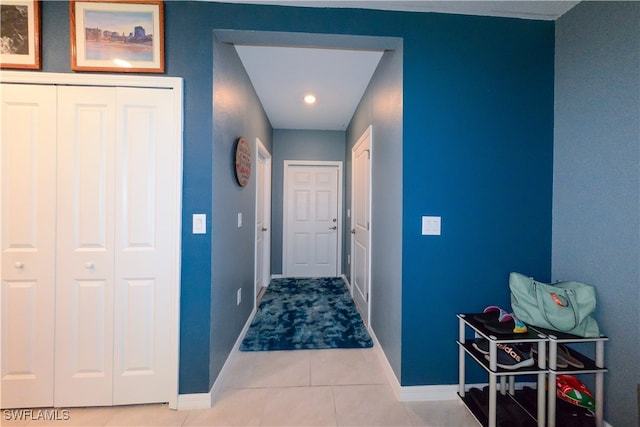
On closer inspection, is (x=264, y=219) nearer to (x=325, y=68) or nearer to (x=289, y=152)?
(x=289, y=152)

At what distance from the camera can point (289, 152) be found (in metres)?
4.10

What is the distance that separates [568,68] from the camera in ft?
5.15

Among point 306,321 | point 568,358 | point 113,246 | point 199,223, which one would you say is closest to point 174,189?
point 199,223

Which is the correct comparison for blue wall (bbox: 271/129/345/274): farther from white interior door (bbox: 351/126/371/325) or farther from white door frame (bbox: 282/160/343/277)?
white interior door (bbox: 351/126/371/325)

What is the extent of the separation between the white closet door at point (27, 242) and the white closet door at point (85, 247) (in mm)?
60

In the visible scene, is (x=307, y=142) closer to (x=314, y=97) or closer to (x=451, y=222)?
(x=314, y=97)

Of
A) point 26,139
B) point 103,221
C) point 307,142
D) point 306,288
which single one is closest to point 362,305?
point 306,288

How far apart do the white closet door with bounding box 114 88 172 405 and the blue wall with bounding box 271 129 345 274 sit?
2598 millimetres

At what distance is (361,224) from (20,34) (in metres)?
2.89

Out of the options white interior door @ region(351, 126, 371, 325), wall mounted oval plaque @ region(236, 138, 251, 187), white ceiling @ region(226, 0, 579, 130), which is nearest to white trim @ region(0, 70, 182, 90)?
wall mounted oval plaque @ region(236, 138, 251, 187)

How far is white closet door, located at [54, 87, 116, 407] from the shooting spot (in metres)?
1.48

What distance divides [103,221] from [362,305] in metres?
2.39

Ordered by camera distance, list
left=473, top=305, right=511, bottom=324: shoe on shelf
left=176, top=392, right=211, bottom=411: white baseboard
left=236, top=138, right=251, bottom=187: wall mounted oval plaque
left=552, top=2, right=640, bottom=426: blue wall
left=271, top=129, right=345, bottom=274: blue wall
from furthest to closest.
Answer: left=271, top=129, right=345, bottom=274: blue wall → left=236, top=138, right=251, bottom=187: wall mounted oval plaque → left=176, top=392, right=211, bottom=411: white baseboard → left=473, top=305, right=511, bottom=324: shoe on shelf → left=552, top=2, right=640, bottom=426: blue wall

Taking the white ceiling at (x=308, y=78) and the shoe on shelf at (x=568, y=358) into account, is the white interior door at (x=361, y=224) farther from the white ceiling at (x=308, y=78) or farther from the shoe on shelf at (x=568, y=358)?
the shoe on shelf at (x=568, y=358)
